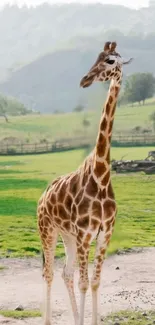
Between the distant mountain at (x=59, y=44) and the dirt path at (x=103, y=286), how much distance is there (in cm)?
348

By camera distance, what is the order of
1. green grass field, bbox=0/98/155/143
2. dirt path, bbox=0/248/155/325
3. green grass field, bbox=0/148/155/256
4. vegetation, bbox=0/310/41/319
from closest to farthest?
1. vegetation, bbox=0/310/41/319
2. dirt path, bbox=0/248/155/325
3. green grass field, bbox=0/148/155/256
4. green grass field, bbox=0/98/155/143

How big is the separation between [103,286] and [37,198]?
4.96 meters

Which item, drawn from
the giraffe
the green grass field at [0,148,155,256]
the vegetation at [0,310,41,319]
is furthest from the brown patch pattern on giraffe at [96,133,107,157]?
the green grass field at [0,148,155,256]

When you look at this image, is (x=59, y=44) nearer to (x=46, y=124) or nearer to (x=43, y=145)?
(x=46, y=124)

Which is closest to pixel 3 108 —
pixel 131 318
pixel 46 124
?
pixel 46 124

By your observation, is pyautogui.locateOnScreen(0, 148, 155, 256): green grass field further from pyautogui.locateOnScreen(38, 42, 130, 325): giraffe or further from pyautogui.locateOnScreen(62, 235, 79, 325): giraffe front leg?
pyautogui.locateOnScreen(38, 42, 130, 325): giraffe

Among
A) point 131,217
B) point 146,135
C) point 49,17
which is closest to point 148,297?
point 131,217

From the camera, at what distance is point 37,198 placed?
10.9 m

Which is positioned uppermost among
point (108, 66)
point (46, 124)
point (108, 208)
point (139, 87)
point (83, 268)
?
point (108, 66)

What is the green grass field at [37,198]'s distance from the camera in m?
8.34

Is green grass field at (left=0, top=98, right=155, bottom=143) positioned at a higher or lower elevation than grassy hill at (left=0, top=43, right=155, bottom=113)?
lower

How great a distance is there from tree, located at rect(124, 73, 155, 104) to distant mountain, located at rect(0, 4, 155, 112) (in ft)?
1.87

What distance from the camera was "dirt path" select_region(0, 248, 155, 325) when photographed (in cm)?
525

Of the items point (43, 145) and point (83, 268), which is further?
point (43, 145)
